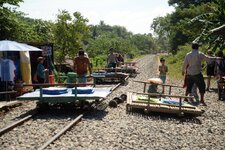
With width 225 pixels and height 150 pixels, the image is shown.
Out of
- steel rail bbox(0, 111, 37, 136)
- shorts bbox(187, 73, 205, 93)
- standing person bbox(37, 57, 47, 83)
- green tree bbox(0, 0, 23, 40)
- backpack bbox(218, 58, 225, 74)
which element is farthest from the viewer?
green tree bbox(0, 0, 23, 40)

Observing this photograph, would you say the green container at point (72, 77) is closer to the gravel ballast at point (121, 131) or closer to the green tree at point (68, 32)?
the gravel ballast at point (121, 131)

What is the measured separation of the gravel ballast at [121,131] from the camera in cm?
724

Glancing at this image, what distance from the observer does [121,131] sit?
834cm

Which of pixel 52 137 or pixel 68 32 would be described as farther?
pixel 68 32

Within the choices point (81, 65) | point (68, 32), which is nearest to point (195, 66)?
point (81, 65)

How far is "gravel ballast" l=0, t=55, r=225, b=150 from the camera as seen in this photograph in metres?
7.24

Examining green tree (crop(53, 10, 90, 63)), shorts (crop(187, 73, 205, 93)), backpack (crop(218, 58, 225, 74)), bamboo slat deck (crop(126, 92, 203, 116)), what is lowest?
bamboo slat deck (crop(126, 92, 203, 116))

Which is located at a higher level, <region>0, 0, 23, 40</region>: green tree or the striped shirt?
<region>0, 0, 23, 40</region>: green tree

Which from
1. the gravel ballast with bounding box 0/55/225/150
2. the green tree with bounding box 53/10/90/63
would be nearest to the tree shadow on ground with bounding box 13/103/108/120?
A: the gravel ballast with bounding box 0/55/225/150

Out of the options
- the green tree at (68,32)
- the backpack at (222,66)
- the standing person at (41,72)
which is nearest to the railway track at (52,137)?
the standing person at (41,72)

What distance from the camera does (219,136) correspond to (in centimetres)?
816

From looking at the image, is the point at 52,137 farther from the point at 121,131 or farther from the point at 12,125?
the point at 121,131

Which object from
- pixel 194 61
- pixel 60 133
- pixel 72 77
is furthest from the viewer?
pixel 72 77

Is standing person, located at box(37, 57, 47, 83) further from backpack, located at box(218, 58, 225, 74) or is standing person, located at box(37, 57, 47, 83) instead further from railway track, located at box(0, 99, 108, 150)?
backpack, located at box(218, 58, 225, 74)
